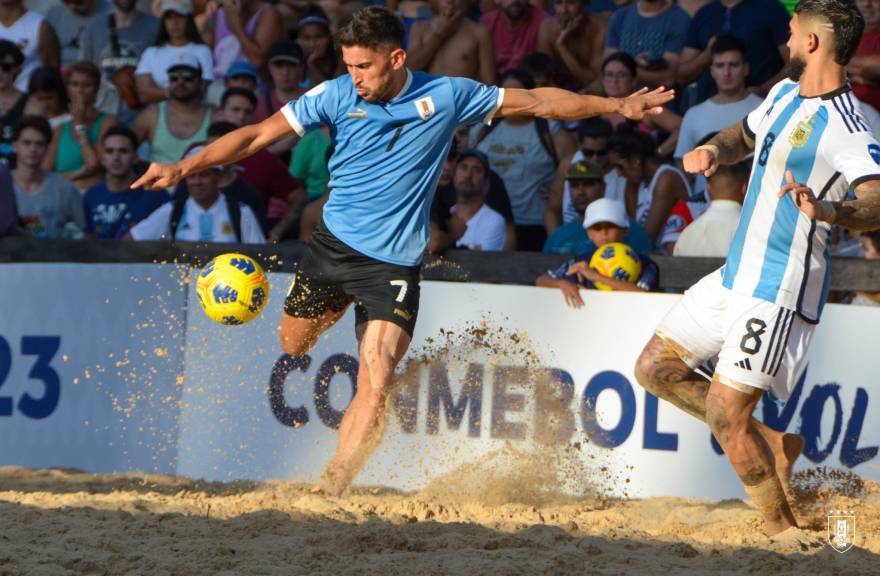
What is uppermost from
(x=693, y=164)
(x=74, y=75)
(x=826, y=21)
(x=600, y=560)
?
(x=74, y=75)

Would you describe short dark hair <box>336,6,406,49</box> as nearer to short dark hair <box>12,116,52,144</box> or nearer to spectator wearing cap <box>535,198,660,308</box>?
spectator wearing cap <box>535,198,660,308</box>

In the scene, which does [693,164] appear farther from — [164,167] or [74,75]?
[74,75]

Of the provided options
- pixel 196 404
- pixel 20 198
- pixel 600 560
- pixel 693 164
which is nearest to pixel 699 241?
pixel 693 164

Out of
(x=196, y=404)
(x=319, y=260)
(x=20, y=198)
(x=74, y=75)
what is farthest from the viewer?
(x=74, y=75)

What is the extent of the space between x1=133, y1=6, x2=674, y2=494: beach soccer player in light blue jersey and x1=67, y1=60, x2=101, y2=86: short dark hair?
5981 millimetres

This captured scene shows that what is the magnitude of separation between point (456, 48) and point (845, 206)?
6340 mm

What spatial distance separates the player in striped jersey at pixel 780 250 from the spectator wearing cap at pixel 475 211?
4.02m

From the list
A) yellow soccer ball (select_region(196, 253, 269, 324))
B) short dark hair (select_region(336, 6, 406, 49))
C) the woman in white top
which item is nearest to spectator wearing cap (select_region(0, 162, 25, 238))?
yellow soccer ball (select_region(196, 253, 269, 324))

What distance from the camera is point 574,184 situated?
10016 mm

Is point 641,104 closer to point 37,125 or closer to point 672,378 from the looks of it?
point 672,378

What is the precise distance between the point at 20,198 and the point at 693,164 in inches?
270

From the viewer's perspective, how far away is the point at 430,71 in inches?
462

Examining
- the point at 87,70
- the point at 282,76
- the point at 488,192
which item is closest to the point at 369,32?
the point at 488,192

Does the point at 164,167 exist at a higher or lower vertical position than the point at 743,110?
lower
